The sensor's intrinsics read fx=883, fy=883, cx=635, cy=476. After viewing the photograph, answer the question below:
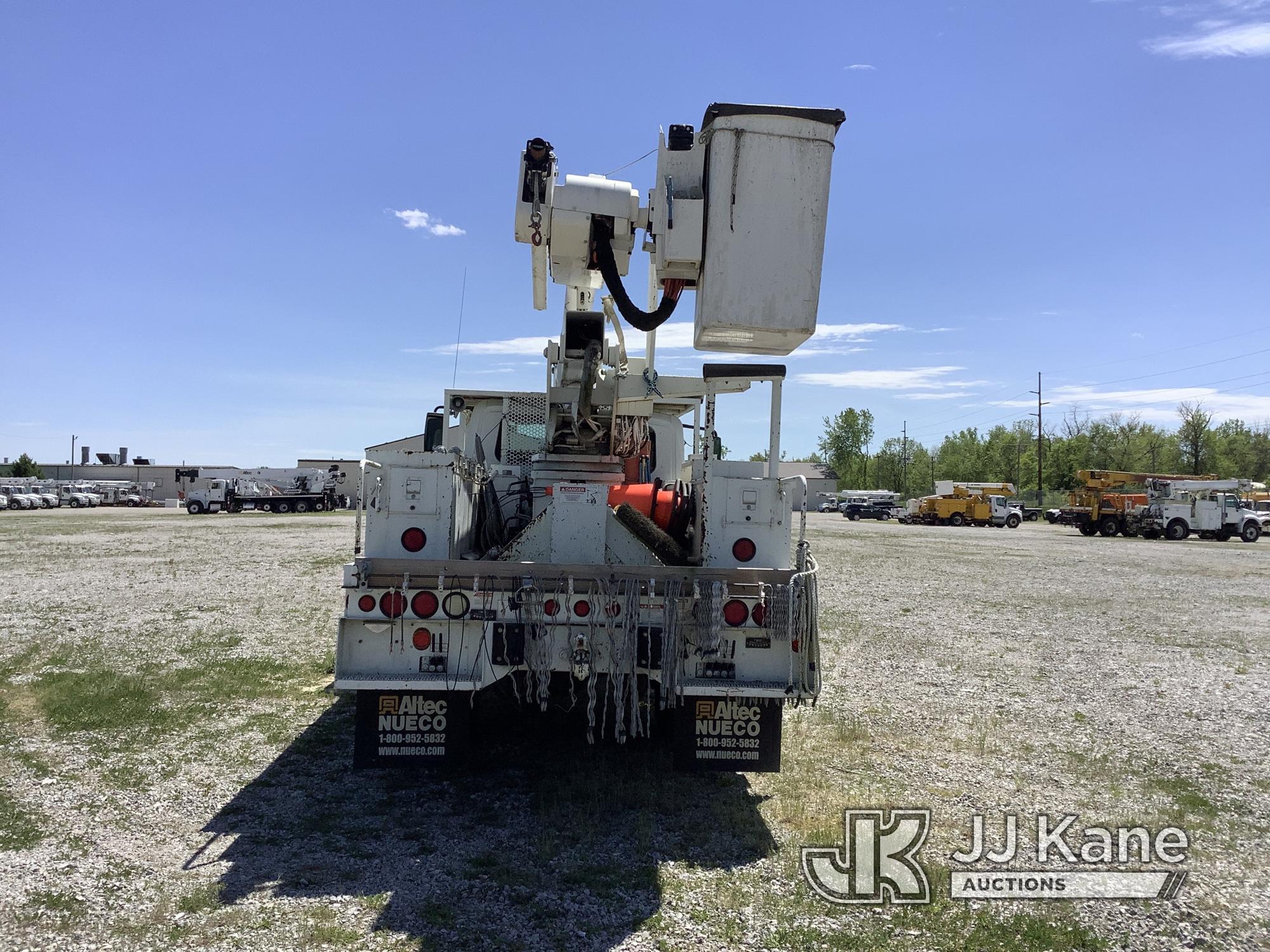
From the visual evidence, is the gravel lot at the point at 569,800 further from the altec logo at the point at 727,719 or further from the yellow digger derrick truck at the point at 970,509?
the yellow digger derrick truck at the point at 970,509

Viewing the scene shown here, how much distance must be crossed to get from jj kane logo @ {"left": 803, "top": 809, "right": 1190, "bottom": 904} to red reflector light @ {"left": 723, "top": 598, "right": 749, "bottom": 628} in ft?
3.69

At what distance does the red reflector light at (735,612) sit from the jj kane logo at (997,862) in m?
1.12

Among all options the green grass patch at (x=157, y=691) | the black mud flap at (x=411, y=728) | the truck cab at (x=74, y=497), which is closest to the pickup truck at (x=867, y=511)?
the truck cab at (x=74, y=497)

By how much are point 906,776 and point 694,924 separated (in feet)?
7.92

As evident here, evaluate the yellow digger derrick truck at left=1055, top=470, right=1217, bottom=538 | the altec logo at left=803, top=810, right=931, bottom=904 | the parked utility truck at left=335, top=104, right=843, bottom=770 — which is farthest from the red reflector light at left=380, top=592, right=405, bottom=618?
the yellow digger derrick truck at left=1055, top=470, right=1217, bottom=538

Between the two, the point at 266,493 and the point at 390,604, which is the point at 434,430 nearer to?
the point at 390,604

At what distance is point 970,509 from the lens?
165ft

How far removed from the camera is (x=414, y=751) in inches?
178

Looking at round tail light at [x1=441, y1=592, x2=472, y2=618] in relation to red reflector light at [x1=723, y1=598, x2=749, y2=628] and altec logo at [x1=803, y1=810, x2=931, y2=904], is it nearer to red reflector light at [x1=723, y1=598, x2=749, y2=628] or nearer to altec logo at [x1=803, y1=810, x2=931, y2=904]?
red reflector light at [x1=723, y1=598, x2=749, y2=628]

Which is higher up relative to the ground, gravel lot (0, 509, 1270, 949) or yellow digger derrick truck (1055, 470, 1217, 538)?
yellow digger derrick truck (1055, 470, 1217, 538)

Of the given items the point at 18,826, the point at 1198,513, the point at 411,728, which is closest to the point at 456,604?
the point at 411,728

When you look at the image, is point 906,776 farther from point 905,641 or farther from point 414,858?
point 905,641

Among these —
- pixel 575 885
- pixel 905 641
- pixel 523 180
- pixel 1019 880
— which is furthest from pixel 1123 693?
pixel 523 180

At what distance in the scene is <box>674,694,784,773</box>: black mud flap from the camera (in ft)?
14.9
